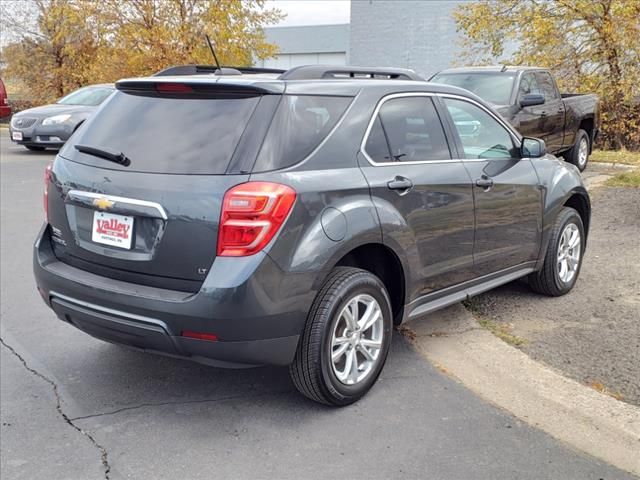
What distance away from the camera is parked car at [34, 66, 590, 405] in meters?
3.28

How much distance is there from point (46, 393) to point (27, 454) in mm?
664

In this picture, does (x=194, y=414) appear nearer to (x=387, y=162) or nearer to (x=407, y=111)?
(x=387, y=162)

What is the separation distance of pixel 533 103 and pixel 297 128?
7828mm

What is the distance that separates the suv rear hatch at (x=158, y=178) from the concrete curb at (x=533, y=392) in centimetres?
184

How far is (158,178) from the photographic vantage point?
3.41m

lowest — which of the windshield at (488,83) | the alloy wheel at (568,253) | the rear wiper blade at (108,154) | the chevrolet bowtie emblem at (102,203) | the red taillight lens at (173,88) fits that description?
the alloy wheel at (568,253)

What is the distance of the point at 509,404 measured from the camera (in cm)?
382

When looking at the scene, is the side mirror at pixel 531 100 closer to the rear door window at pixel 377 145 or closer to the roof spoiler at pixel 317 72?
the roof spoiler at pixel 317 72

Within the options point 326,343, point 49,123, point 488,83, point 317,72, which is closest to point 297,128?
point 317,72

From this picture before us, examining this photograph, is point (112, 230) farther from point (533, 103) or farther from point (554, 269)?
point (533, 103)

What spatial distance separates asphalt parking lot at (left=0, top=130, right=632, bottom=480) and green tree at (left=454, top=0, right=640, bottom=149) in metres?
14.0

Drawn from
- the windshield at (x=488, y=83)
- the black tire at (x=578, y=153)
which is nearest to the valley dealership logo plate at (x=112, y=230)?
the windshield at (x=488, y=83)

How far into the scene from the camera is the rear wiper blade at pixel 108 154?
3.60 metres

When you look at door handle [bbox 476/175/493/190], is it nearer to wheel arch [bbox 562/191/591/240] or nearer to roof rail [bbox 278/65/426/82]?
roof rail [bbox 278/65/426/82]
